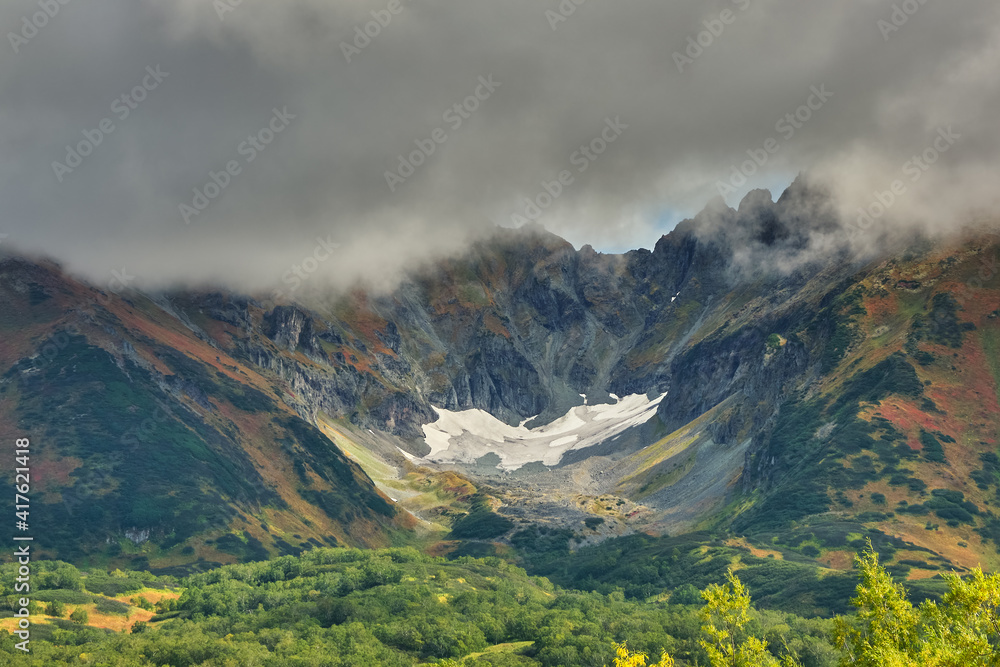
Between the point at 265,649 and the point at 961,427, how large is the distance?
17090 cm

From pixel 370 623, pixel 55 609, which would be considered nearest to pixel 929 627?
pixel 370 623

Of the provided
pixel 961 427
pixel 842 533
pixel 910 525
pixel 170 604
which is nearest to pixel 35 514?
pixel 170 604

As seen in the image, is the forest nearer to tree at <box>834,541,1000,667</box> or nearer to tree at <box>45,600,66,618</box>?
tree at <box>45,600,66,618</box>

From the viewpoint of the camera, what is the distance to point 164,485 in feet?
632

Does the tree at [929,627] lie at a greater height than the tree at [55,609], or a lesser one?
lesser

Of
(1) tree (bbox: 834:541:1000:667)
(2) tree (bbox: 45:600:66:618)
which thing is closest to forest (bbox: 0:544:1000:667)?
(2) tree (bbox: 45:600:66:618)

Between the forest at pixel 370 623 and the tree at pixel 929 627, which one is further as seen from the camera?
the forest at pixel 370 623

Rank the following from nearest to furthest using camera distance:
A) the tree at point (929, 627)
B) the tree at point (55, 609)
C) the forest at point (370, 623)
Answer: the tree at point (929, 627) < the forest at point (370, 623) < the tree at point (55, 609)

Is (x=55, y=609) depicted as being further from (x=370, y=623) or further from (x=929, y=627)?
(x=929, y=627)

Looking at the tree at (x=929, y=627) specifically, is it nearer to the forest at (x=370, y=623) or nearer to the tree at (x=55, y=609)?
the forest at (x=370, y=623)

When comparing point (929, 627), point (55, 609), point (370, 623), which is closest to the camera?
point (929, 627)

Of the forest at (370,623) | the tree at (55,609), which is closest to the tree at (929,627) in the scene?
the forest at (370,623)

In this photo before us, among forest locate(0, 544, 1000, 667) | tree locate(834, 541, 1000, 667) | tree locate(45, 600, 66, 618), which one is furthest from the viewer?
tree locate(45, 600, 66, 618)

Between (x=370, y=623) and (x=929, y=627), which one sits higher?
(x=929, y=627)
